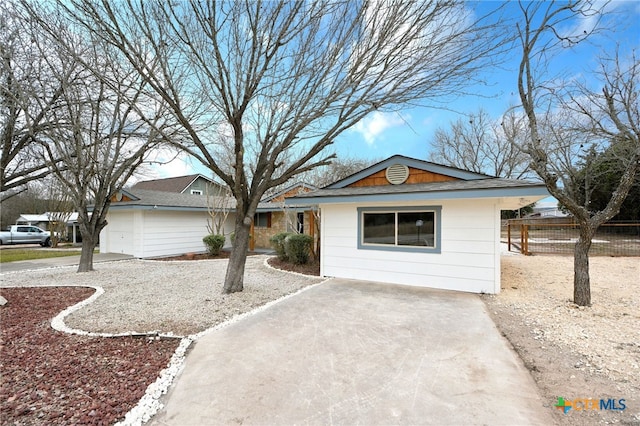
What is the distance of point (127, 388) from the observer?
253 centimetres

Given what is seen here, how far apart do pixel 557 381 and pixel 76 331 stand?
18.4 feet

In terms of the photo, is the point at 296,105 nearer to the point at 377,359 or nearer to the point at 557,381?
the point at 377,359

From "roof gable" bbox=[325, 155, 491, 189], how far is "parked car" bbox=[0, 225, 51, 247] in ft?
68.5

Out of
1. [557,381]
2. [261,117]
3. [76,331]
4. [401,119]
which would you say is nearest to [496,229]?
[401,119]

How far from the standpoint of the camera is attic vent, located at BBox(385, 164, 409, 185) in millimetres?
7266

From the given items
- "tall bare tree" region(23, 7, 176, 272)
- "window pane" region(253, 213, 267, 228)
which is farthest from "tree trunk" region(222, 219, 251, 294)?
"window pane" region(253, 213, 267, 228)

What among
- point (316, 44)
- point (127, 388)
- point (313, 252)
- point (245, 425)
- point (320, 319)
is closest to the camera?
point (245, 425)

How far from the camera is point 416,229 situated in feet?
21.7

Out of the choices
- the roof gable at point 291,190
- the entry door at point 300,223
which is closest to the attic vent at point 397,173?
the roof gable at point 291,190

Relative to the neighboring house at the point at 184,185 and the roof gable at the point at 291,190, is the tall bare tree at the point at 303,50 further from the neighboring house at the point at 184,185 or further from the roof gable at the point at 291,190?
the neighboring house at the point at 184,185

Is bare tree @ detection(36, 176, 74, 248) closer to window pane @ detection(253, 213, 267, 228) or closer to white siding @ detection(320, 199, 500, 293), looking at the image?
window pane @ detection(253, 213, 267, 228)

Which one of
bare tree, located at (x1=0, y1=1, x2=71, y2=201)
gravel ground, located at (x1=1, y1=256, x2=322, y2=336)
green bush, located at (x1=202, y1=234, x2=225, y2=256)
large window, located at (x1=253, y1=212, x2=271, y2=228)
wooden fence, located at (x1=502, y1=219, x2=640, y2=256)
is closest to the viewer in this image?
gravel ground, located at (x1=1, y1=256, x2=322, y2=336)

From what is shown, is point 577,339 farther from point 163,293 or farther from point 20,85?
point 20,85

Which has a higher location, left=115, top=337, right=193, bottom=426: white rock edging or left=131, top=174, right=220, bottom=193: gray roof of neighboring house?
left=131, top=174, right=220, bottom=193: gray roof of neighboring house
